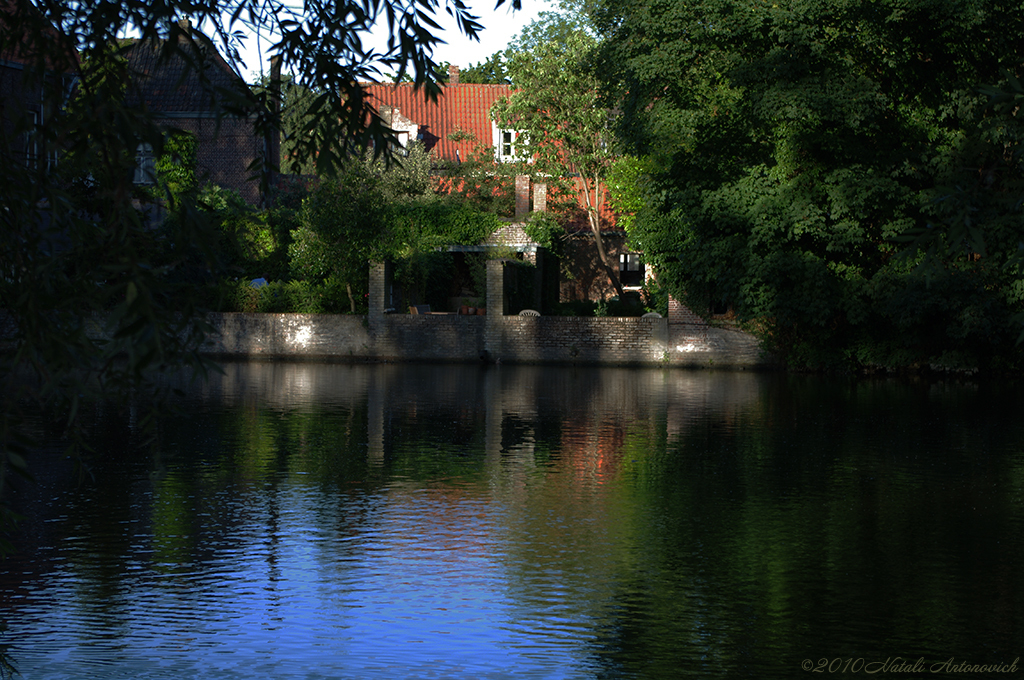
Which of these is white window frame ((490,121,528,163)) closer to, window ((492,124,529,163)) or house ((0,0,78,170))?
window ((492,124,529,163))

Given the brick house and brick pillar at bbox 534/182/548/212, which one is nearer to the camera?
brick pillar at bbox 534/182/548/212

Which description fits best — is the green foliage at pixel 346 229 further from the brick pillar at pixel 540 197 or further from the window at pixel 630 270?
the window at pixel 630 270

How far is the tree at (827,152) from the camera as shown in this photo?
30203mm

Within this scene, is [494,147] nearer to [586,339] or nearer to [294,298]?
[294,298]

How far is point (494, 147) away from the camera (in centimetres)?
4984

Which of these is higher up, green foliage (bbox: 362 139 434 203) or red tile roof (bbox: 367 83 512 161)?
red tile roof (bbox: 367 83 512 161)

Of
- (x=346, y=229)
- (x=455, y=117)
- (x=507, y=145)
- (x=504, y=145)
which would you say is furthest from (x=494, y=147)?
(x=346, y=229)

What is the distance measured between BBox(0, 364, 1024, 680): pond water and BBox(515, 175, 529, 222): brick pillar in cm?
2468

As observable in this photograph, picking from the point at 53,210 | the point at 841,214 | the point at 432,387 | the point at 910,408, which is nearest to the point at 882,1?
the point at 841,214

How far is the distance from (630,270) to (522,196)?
988cm

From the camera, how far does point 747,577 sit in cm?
918

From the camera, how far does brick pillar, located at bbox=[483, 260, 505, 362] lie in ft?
122

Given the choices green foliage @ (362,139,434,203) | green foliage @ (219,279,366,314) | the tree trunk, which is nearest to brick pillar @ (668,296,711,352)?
the tree trunk

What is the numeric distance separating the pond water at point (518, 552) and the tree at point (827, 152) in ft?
42.8
